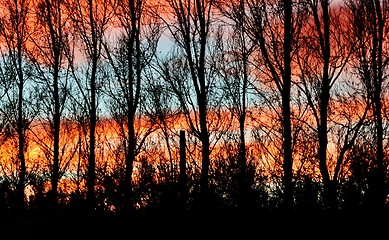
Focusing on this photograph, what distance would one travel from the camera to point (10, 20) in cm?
2895

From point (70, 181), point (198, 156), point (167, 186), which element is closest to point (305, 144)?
point (198, 156)

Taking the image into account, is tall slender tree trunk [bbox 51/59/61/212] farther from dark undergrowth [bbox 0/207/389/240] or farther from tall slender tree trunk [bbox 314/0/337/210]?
tall slender tree trunk [bbox 314/0/337/210]

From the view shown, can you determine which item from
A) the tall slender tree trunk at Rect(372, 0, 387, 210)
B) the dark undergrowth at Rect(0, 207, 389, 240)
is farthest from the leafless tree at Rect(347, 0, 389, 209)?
the dark undergrowth at Rect(0, 207, 389, 240)

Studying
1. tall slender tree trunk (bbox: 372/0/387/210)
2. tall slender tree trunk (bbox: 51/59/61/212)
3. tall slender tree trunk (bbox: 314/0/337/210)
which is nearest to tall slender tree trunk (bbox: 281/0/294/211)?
tall slender tree trunk (bbox: 314/0/337/210)

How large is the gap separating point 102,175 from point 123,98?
3539 mm

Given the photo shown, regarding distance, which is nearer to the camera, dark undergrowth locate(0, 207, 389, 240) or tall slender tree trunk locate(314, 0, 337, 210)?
dark undergrowth locate(0, 207, 389, 240)

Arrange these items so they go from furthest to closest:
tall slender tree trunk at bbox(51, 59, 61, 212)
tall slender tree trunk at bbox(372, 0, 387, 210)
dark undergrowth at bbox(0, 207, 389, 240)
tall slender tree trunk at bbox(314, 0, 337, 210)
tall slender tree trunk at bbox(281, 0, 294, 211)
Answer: tall slender tree trunk at bbox(51, 59, 61, 212) < tall slender tree trunk at bbox(372, 0, 387, 210) < tall slender tree trunk at bbox(314, 0, 337, 210) < tall slender tree trunk at bbox(281, 0, 294, 211) < dark undergrowth at bbox(0, 207, 389, 240)

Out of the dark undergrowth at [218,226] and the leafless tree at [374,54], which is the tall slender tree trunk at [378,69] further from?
the dark undergrowth at [218,226]

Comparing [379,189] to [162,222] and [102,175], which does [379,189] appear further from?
[102,175]

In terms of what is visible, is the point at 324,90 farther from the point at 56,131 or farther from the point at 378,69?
the point at 56,131

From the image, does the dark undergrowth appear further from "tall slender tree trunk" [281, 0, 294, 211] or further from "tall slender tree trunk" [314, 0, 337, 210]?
"tall slender tree trunk" [314, 0, 337, 210]

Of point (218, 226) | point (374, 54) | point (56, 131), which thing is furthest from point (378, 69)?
point (56, 131)

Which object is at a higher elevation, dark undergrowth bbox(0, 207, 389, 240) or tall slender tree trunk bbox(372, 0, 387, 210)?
tall slender tree trunk bbox(372, 0, 387, 210)

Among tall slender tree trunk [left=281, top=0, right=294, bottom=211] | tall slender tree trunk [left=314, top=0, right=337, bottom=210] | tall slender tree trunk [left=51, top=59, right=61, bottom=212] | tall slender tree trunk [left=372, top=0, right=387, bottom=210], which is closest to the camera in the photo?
tall slender tree trunk [left=281, top=0, right=294, bottom=211]
